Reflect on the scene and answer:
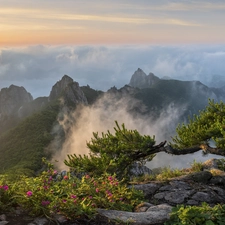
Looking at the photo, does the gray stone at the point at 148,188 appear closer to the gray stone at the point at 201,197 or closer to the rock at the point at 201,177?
the gray stone at the point at 201,197

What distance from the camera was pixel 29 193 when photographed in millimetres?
5633

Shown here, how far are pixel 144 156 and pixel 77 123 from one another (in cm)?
17359

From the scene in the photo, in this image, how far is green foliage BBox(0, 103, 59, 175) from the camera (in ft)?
355

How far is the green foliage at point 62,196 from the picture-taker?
5781 millimetres

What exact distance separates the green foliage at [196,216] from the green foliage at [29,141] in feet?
315

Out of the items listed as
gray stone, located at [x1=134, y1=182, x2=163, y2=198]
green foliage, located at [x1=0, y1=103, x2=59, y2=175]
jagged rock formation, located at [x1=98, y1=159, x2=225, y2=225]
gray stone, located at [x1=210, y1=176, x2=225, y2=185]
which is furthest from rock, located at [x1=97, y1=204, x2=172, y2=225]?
green foliage, located at [x1=0, y1=103, x2=59, y2=175]

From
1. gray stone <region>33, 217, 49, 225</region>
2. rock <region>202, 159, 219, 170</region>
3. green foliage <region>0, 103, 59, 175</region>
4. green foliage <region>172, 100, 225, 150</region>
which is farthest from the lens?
green foliage <region>0, 103, 59, 175</region>

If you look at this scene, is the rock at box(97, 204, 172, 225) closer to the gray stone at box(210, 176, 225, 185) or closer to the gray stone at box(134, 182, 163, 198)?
the gray stone at box(134, 182, 163, 198)

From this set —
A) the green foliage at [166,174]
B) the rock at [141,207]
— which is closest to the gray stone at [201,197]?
the green foliage at [166,174]

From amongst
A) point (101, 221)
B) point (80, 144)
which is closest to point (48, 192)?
point (101, 221)

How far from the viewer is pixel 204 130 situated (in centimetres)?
1198

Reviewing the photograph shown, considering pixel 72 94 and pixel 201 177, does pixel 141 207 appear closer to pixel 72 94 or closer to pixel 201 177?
pixel 201 177

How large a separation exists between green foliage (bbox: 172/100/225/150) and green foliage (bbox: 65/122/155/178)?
1417mm

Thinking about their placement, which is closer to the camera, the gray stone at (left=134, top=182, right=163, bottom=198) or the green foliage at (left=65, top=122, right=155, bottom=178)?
the gray stone at (left=134, top=182, right=163, bottom=198)
